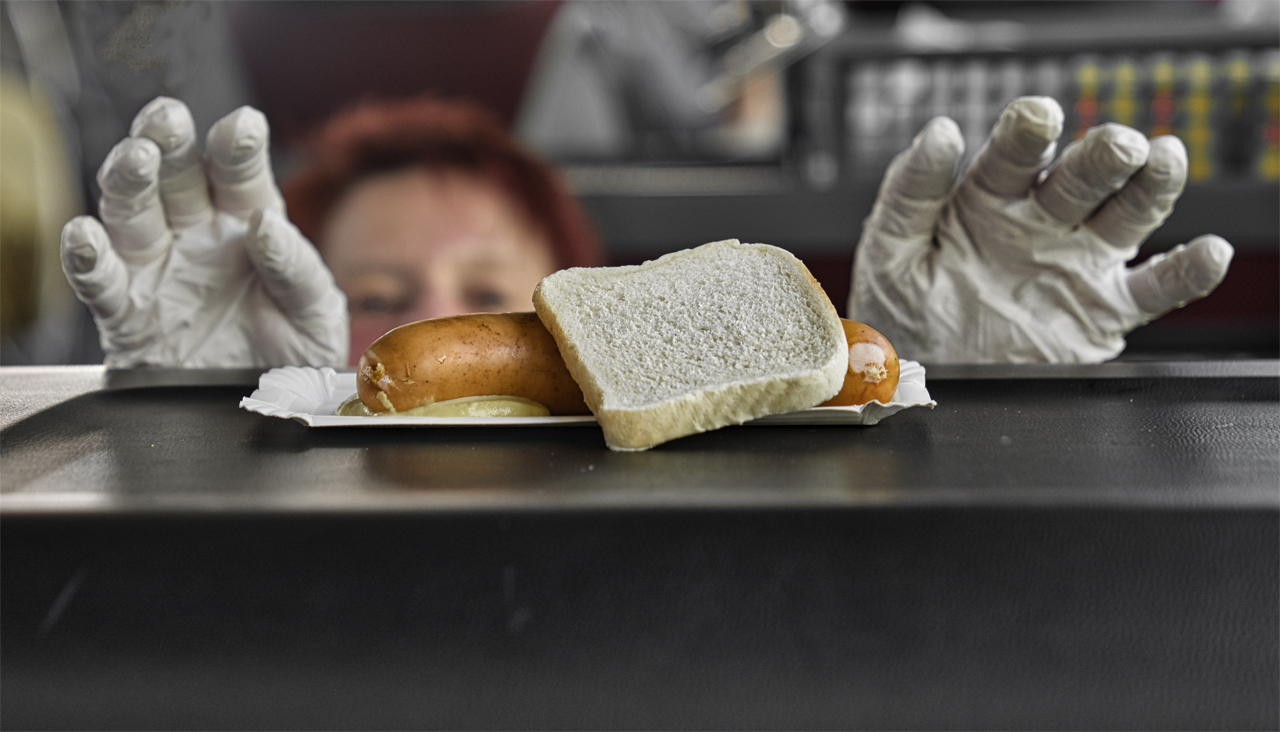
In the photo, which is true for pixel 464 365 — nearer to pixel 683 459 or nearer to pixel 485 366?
pixel 485 366

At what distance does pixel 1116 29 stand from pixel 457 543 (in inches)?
116

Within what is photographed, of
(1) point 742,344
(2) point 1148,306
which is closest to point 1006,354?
(2) point 1148,306

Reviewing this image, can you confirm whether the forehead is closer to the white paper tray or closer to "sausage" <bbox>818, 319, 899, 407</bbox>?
the white paper tray

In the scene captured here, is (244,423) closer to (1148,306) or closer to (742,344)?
(742,344)

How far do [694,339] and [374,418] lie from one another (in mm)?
251

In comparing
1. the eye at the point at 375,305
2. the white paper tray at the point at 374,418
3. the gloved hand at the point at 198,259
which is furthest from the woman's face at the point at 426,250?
the white paper tray at the point at 374,418

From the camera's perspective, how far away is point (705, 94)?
10.7 feet

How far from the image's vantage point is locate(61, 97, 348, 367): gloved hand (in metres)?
1.03

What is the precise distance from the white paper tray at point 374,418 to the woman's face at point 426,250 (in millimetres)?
1151

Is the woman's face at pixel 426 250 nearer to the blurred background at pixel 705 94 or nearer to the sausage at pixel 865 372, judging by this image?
the blurred background at pixel 705 94

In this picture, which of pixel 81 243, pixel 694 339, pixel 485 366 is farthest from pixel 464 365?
pixel 81 243

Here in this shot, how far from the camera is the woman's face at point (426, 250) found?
2.04 meters

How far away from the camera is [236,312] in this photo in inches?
49.8

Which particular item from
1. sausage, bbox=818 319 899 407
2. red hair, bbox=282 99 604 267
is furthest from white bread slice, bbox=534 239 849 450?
red hair, bbox=282 99 604 267
